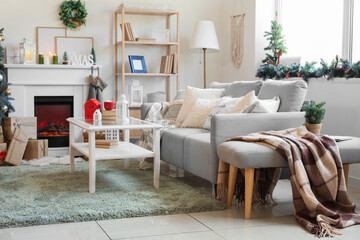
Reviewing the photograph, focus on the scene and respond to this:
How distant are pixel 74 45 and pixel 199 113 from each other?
2.39 metres

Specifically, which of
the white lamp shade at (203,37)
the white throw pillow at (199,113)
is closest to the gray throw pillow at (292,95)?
the white throw pillow at (199,113)

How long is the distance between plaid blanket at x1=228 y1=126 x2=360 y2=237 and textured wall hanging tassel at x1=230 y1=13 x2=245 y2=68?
301 cm

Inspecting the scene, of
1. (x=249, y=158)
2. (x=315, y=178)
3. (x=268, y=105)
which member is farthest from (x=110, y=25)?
(x=315, y=178)

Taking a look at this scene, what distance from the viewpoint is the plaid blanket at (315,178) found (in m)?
3.00

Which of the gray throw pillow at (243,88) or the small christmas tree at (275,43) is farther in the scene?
the small christmas tree at (275,43)

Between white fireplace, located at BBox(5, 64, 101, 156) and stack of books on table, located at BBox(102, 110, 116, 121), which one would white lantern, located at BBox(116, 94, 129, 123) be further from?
white fireplace, located at BBox(5, 64, 101, 156)

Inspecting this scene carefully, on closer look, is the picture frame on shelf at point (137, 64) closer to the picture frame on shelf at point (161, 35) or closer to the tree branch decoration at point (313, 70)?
the picture frame on shelf at point (161, 35)

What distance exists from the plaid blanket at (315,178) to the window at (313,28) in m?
1.71

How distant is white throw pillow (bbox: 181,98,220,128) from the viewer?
14.5ft

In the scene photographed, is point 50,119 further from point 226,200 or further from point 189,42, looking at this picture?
point 226,200

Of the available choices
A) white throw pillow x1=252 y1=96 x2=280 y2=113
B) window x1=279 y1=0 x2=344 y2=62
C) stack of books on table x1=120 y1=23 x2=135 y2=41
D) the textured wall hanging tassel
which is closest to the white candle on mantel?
stack of books on table x1=120 y1=23 x2=135 y2=41

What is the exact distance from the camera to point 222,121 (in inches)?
136

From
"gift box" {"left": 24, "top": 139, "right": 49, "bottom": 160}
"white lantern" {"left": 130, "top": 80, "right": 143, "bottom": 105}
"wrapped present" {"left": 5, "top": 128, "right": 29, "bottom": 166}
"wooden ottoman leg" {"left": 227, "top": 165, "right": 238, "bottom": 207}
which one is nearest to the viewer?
"wooden ottoman leg" {"left": 227, "top": 165, "right": 238, "bottom": 207}

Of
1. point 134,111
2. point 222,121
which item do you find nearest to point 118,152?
point 222,121
